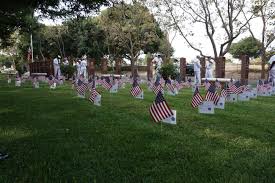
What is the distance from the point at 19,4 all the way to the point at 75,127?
4.50 meters

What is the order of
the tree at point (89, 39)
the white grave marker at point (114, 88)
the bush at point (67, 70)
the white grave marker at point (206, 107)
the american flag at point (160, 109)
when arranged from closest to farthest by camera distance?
the american flag at point (160, 109), the white grave marker at point (206, 107), the white grave marker at point (114, 88), the bush at point (67, 70), the tree at point (89, 39)

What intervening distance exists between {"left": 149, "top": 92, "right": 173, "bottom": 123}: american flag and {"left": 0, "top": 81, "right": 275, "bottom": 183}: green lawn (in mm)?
384

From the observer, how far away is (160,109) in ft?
24.2

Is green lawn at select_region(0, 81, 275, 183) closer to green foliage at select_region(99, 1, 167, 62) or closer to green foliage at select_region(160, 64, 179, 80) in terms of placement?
green foliage at select_region(160, 64, 179, 80)

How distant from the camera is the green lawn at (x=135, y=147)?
16.6ft

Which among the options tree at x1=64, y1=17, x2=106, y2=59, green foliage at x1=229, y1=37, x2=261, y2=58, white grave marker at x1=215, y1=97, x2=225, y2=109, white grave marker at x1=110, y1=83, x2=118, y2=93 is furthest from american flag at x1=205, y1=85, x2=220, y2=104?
green foliage at x1=229, y1=37, x2=261, y2=58

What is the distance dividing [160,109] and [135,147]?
1189 millimetres

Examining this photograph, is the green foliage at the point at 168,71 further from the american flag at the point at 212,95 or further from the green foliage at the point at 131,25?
the american flag at the point at 212,95

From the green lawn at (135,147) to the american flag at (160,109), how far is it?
384mm

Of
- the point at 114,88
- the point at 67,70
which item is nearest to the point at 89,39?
the point at 67,70

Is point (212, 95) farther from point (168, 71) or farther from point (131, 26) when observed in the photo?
point (131, 26)

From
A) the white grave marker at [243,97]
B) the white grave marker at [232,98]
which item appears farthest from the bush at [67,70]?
the white grave marker at [232,98]

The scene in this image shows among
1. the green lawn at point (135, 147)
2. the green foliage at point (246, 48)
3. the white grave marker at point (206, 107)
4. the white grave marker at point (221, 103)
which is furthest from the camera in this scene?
the green foliage at point (246, 48)

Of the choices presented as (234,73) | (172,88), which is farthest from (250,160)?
(234,73)
